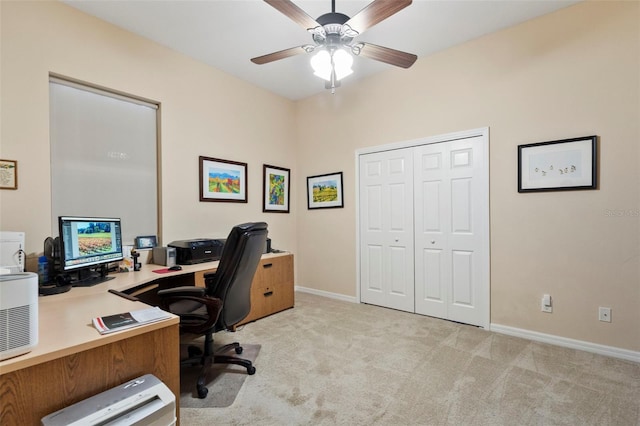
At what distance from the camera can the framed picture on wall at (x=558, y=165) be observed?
8.20 feet

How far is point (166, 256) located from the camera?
2.84 meters

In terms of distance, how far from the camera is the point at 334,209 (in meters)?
4.23

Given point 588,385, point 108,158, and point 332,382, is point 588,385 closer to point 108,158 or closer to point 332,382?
point 332,382

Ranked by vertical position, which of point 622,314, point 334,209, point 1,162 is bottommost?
point 622,314

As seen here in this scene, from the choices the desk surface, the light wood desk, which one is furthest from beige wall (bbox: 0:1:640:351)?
the light wood desk

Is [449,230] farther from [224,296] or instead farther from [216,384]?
[216,384]

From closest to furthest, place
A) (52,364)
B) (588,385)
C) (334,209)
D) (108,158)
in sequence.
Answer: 1. (52,364)
2. (588,385)
3. (108,158)
4. (334,209)

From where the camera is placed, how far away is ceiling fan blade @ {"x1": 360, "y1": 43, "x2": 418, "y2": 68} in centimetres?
225

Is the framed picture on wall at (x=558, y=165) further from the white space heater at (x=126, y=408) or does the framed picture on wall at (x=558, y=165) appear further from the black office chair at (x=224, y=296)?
the white space heater at (x=126, y=408)

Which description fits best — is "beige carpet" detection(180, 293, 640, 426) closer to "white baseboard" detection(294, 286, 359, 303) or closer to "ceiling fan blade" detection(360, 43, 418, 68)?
"white baseboard" detection(294, 286, 359, 303)

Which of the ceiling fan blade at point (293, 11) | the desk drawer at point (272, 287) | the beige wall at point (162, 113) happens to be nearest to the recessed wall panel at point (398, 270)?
the desk drawer at point (272, 287)

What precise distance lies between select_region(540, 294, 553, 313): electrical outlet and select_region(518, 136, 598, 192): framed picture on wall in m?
0.99

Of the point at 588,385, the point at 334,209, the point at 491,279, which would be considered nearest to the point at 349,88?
the point at 334,209

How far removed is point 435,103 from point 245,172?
2.48m
